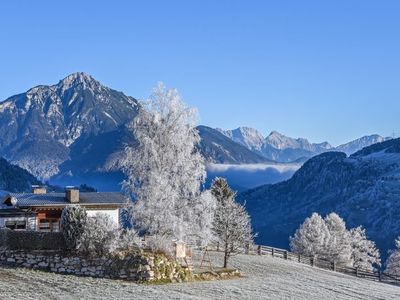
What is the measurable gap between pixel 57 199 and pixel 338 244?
7346 centimetres

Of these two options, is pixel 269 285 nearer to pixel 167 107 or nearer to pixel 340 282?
pixel 340 282

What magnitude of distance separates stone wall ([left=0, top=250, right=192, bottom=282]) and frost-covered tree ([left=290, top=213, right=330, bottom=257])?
233 ft

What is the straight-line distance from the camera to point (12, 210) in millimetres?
60062

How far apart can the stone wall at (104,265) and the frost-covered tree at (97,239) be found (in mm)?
738

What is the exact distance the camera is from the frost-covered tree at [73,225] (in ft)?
164

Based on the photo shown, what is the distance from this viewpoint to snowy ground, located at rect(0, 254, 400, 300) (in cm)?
4025

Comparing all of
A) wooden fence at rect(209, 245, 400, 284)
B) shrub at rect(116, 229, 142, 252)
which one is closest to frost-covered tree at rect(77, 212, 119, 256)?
shrub at rect(116, 229, 142, 252)

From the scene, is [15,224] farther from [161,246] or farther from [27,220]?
[161,246]

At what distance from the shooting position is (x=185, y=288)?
46094 millimetres

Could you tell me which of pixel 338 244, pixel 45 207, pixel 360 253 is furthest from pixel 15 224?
pixel 360 253

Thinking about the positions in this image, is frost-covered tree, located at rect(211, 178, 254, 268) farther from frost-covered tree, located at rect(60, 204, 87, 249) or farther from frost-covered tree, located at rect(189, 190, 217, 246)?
frost-covered tree, located at rect(60, 204, 87, 249)

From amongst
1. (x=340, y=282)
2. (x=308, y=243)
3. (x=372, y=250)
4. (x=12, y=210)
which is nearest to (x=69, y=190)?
(x=12, y=210)

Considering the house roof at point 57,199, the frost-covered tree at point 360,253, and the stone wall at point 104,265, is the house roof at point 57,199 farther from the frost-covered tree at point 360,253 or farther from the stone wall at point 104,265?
the frost-covered tree at point 360,253

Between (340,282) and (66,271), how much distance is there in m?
27.8
